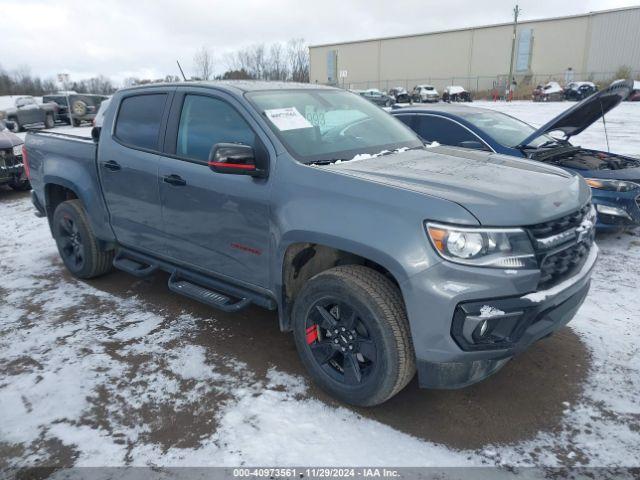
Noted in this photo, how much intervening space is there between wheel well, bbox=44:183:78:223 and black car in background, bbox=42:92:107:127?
18.9 meters

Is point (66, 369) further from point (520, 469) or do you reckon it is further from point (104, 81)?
point (104, 81)

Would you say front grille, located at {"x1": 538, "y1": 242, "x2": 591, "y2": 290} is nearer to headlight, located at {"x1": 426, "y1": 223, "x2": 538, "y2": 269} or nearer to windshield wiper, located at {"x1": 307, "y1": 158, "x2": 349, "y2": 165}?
headlight, located at {"x1": 426, "y1": 223, "x2": 538, "y2": 269}

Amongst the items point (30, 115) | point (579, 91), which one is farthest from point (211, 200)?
point (579, 91)

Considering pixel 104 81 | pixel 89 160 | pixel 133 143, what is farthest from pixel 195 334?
pixel 104 81

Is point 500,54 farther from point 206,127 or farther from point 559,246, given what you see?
point 559,246

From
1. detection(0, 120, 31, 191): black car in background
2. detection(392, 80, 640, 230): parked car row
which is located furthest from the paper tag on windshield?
detection(0, 120, 31, 191): black car in background

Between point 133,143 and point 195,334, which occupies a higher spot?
point 133,143

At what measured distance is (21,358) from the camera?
3.54m

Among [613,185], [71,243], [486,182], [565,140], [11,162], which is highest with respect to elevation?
[486,182]

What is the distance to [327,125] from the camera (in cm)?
348

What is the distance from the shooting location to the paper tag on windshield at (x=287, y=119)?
321 centimetres

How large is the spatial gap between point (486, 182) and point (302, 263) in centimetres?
122

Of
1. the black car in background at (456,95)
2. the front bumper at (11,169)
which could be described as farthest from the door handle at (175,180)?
the black car in background at (456,95)

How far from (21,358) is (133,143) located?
1.84 m
